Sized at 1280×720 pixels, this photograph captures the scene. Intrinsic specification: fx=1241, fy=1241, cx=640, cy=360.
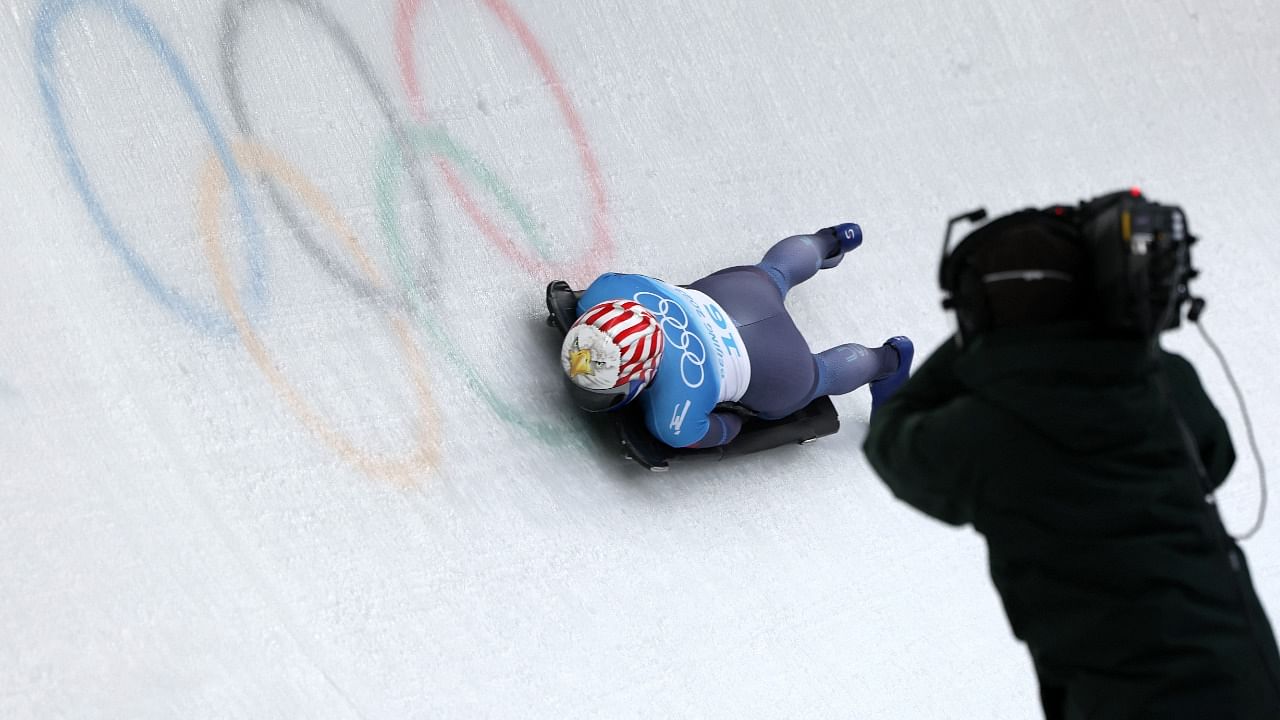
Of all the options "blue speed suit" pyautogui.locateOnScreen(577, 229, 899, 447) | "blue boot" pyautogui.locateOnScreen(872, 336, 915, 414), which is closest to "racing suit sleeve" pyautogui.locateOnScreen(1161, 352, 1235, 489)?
"blue speed suit" pyautogui.locateOnScreen(577, 229, 899, 447)

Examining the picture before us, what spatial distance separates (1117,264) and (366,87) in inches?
107

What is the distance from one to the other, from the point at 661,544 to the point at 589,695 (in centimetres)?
52

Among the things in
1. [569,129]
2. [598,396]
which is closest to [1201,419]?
[598,396]

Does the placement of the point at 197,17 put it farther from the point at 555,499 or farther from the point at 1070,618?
the point at 1070,618

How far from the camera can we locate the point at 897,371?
4180 millimetres

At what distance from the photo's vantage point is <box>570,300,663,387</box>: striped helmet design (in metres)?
3.32

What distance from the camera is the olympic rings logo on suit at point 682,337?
11.5 ft

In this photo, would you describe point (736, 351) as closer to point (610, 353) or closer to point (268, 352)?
point (610, 353)

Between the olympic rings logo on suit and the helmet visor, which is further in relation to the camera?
the olympic rings logo on suit

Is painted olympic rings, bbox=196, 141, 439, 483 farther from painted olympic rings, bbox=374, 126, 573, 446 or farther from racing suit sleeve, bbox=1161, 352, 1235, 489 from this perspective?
racing suit sleeve, bbox=1161, 352, 1235, 489

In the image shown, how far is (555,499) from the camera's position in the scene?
3.51 metres

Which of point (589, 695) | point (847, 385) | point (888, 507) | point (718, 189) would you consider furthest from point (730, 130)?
point (589, 695)

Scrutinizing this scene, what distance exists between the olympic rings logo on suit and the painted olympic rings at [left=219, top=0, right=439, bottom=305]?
727 mm

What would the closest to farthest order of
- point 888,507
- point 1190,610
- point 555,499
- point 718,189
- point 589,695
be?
point 1190,610
point 589,695
point 555,499
point 888,507
point 718,189
